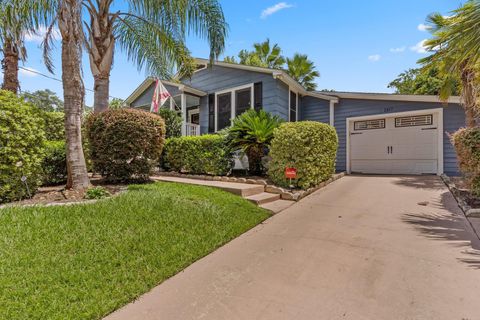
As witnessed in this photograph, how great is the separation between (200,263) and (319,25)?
885 centimetres

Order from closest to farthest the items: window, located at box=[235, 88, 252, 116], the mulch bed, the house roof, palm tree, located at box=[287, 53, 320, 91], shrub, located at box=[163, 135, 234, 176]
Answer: the mulch bed, shrub, located at box=[163, 135, 234, 176], window, located at box=[235, 88, 252, 116], the house roof, palm tree, located at box=[287, 53, 320, 91]

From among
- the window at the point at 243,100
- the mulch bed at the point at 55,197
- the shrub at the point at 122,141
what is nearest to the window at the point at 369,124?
the window at the point at 243,100

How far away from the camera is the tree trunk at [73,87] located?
533 centimetres

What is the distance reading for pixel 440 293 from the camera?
8.79 ft

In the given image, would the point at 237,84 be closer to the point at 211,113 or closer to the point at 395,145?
the point at 211,113

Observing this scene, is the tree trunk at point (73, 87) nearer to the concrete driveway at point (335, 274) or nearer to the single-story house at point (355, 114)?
the concrete driveway at point (335, 274)

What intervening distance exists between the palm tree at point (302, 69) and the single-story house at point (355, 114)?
8008 mm

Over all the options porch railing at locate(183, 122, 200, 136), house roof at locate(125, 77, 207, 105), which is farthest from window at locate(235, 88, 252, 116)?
porch railing at locate(183, 122, 200, 136)

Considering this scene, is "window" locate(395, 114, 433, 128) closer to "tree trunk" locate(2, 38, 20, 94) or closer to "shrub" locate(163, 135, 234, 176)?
"shrub" locate(163, 135, 234, 176)

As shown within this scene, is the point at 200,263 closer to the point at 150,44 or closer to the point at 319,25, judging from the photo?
the point at 150,44

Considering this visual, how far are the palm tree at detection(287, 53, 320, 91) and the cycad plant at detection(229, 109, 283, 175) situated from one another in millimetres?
12657

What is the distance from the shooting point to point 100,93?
299 inches

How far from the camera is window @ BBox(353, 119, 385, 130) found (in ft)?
38.4

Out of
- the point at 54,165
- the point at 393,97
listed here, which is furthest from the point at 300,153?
the point at 393,97
